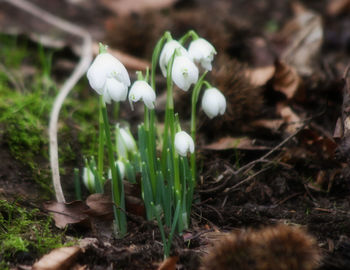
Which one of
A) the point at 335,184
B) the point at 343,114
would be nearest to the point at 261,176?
the point at 335,184

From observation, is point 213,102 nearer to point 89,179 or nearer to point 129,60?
point 89,179

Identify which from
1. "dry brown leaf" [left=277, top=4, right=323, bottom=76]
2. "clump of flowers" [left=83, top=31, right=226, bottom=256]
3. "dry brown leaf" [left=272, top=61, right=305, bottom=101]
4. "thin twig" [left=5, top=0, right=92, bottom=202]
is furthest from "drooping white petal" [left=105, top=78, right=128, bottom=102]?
"dry brown leaf" [left=277, top=4, right=323, bottom=76]

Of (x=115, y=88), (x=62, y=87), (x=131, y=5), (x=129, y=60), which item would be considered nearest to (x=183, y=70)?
(x=115, y=88)

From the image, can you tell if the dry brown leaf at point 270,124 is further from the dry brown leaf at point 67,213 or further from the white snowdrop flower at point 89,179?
the dry brown leaf at point 67,213

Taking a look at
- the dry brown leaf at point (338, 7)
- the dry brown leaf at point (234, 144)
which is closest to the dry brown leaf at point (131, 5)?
the dry brown leaf at point (338, 7)

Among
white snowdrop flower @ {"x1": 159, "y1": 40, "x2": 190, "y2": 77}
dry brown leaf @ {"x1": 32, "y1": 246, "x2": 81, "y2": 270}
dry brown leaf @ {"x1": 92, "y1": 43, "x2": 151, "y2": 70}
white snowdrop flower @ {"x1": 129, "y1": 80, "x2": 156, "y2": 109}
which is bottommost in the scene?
dry brown leaf @ {"x1": 32, "y1": 246, "x2": 81, "y2": 270}

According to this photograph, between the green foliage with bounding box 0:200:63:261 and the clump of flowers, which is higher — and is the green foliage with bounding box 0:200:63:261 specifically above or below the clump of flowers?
below

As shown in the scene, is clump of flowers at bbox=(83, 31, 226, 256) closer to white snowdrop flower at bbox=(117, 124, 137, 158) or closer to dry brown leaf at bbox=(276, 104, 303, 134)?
white snowdrop flower at bbox=(117, 124, 137, 158)
